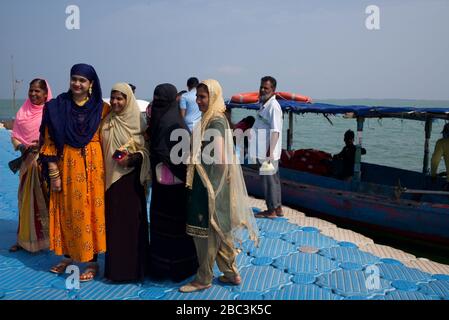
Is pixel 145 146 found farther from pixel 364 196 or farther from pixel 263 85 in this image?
pixel 364 196

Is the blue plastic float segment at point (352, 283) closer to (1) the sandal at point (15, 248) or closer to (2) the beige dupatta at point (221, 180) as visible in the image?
(2) the beige dupatta at point (221, 180)

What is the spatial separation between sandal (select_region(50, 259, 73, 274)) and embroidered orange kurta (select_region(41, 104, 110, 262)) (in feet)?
1.20

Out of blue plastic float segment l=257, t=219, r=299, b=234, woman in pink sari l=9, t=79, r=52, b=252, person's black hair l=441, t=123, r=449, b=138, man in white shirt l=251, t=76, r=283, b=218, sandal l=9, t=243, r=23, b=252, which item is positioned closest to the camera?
woman in pink sari l=9, t=79, r=52, b=252

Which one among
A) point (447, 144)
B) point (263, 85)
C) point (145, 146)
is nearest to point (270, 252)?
point (145, 146)

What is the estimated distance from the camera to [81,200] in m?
3.16

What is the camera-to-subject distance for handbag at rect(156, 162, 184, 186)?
3.14 m

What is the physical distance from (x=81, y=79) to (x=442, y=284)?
3.64 meters

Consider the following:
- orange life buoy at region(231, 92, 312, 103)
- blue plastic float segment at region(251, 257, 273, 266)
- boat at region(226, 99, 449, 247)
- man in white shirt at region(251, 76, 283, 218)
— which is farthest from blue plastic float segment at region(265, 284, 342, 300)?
orange life buoy at region(231, 92, 312, 103)

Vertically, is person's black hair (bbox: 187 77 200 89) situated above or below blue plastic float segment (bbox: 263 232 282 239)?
above

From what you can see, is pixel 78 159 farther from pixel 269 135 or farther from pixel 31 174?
pixel 269 135

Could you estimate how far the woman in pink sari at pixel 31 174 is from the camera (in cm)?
369

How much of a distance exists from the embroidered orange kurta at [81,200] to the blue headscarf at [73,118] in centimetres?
6

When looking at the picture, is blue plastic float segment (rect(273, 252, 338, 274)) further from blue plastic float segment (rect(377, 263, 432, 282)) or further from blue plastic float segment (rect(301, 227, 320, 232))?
blue plastic float segment (rect(301, 227, 320, 232))

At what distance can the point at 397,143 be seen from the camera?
32.5 metres
